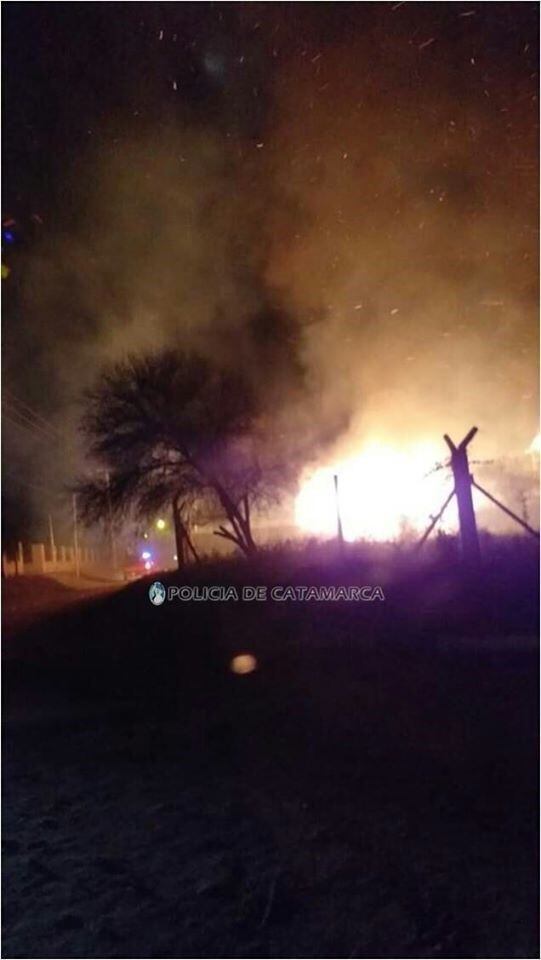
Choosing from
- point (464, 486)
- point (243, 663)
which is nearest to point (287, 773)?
point (243, 663)

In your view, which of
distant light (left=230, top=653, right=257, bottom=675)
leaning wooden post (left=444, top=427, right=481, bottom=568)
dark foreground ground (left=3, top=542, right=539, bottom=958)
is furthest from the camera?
leaning wooden post (left=444, top=427, right=481, bottom=568)

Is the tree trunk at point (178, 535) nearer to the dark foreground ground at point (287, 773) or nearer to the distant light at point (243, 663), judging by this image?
the dark foreground ground at point (287, 773)

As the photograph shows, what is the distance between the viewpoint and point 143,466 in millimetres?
11812

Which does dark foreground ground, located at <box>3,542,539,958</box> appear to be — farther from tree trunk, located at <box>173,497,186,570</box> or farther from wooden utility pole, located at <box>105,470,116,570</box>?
wooden utility pole, located at <box>105,470,116,570</box>

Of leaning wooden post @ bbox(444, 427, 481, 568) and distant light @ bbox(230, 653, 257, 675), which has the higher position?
leaning wooden post @ bbox(444, 427, 481, 568)

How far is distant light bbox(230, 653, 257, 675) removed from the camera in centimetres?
763

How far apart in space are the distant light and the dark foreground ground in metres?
0.11

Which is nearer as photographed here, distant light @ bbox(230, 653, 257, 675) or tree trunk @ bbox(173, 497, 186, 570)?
distant light @ bbox(230, 653, 257, 675)

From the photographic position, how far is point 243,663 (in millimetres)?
7738

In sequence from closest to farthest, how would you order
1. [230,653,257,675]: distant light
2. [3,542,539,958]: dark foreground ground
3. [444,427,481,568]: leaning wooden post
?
[3,542,539,958]: dark foreground ground
[230,653,257,675]: distant light
[444,427,481,568]: leaning wooden post

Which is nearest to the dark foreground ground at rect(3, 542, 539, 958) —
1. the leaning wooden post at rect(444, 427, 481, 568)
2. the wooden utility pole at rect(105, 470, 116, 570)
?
the leaning wooden post at rect(444, 427, 481, 568)

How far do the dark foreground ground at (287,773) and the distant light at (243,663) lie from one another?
11 cm

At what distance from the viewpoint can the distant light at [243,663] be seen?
7629 millimetres

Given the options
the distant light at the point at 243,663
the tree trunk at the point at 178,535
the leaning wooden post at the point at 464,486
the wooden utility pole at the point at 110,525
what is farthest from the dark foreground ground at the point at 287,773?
the wooden utility pole at the point at 110,525
